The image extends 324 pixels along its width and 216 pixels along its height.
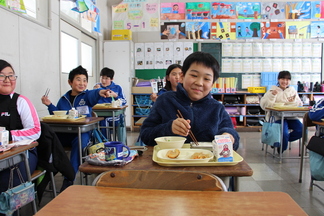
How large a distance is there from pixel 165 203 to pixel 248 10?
6.76m

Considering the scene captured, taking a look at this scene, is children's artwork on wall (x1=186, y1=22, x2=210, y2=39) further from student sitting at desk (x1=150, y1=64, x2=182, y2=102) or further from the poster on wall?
student sitting at desk (x1=150, y1=64, x2=182, y2=102)

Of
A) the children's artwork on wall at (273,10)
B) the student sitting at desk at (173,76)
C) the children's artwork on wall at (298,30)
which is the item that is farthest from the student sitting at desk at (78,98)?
the children's artwork on wall at (298,30)

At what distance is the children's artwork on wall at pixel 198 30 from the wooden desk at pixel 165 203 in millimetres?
6178

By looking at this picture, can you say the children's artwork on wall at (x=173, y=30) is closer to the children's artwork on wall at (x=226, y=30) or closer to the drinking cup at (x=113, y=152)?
the children's artwork on wall at (x=226, y=30)

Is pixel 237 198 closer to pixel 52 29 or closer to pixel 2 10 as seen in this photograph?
pixel 2 10

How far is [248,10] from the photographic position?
649 centimetres

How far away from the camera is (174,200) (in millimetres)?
694

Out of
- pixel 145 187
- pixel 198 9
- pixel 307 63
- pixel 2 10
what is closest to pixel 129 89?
pixel 198 9

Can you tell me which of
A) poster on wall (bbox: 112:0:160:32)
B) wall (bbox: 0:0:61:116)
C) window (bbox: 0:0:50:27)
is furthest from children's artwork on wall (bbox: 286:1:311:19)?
window (bbox: 0:0:50:27)

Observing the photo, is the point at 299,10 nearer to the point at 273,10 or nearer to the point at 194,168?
the point at 273,10

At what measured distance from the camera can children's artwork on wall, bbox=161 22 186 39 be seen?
6562 mm

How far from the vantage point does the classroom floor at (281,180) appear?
232 cm

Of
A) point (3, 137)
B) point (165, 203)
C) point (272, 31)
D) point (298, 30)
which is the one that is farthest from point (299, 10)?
point (165, 203)

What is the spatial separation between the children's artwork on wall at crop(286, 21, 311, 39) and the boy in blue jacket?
6.02 m
